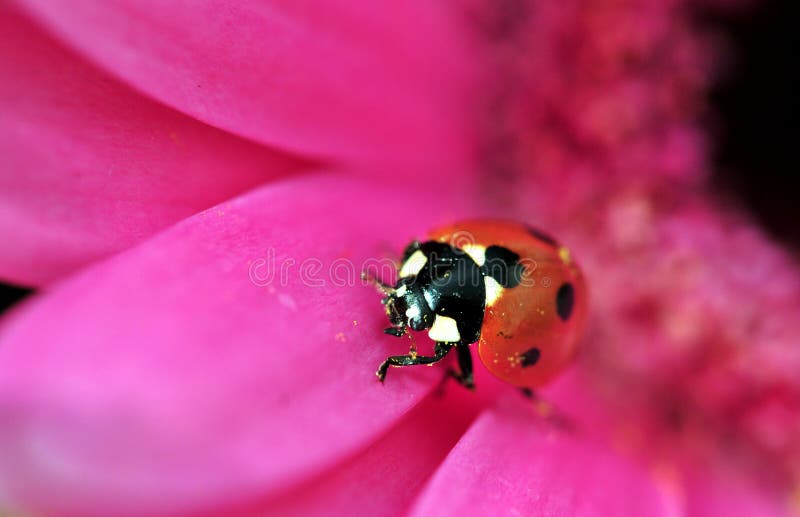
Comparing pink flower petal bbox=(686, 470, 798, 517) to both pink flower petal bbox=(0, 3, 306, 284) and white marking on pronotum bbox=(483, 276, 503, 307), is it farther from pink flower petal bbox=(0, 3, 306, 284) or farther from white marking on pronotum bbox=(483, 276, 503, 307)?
pink flower petal bbox=(0, 3, 306, 284)

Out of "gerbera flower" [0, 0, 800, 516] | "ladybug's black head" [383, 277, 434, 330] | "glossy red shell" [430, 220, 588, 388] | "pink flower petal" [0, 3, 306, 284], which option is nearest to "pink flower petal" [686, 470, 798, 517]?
"gerbera flower" [0, 0, 800, 516]

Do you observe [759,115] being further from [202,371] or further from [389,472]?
[202,371]

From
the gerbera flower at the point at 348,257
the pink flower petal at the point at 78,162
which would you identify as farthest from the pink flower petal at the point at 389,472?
the pink flower petal at the point at 78,162

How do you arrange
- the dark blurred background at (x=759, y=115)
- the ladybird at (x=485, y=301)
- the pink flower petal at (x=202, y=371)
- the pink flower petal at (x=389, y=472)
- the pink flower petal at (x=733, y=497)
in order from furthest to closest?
the dark blurred background at (x=759, y=115) → the pink flower petal at (x=733, y=497) → the ladybird at (x=485, y=301) → the pink flower petal at (x=389, y=472) → the pink flower petal at (x=202, y=371)

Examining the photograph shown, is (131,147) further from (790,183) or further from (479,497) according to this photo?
(790,183)

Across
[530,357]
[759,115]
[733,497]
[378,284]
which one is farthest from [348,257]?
[759,115]

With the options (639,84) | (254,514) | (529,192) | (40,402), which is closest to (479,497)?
(254,514)

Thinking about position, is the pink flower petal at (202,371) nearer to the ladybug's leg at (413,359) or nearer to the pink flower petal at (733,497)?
the ladybug's leg at (413,359)
